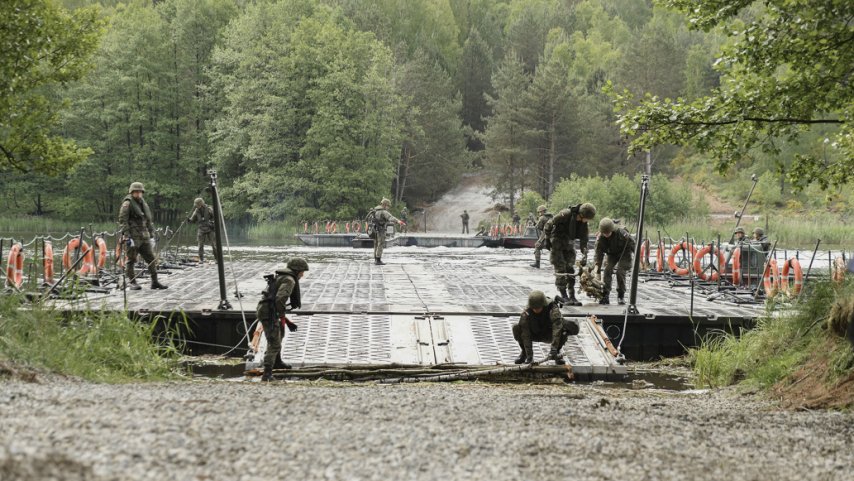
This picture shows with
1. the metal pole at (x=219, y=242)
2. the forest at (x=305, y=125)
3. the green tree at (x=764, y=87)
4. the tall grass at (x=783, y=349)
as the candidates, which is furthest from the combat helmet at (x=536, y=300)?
the forest at (x=305, y=125)

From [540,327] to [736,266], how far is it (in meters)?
9.26

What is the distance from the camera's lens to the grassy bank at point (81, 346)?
28.5 feet

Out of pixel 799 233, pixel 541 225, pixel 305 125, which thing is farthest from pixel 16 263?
pixel 305 125

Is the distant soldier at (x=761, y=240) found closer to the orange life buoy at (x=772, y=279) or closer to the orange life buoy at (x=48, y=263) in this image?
the orange life buoy at (x=772, y=279)

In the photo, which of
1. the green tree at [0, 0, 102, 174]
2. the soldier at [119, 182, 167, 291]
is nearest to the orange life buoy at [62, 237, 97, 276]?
the soldier at [119, 182, 167, 291]

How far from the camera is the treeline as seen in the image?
62.2 metres

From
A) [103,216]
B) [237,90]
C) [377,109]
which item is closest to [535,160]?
[377,109]

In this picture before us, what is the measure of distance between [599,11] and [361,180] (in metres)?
67.6

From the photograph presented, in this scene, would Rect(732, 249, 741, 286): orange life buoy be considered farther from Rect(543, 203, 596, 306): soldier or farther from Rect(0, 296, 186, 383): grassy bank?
Rect(0, 296, 186, 383): grassy bank

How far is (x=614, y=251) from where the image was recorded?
51.6 feet

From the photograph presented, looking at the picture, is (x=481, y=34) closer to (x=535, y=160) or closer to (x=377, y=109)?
(x=535, y=160)

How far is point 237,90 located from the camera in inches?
2517

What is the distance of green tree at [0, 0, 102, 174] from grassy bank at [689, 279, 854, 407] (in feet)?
42.3

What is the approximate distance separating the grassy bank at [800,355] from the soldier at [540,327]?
5.94 feet
